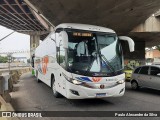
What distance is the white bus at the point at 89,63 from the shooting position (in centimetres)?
906

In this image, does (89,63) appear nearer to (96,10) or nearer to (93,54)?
(93,54)

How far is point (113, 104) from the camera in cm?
999

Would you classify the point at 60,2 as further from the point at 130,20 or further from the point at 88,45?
the point at 130,20

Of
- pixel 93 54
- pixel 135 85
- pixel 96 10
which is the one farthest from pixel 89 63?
pixel 96 10

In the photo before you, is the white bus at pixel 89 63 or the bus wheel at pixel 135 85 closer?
the white bus at pixel 89 63

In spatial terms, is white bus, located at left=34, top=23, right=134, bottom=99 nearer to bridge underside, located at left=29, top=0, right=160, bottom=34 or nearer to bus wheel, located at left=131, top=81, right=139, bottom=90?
bridge underside, located at left=29, top=0, right=160, bottom=34

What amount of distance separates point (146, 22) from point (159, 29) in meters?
1.48

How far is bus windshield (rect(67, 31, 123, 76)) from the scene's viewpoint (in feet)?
30.3

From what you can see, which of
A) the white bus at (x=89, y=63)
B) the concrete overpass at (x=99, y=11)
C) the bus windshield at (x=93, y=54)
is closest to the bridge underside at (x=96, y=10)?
the concrete overpass at (x=99, y=11)

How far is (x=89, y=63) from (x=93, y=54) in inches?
18.4

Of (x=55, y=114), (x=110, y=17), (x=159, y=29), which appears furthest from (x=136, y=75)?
(x=159, y=29)

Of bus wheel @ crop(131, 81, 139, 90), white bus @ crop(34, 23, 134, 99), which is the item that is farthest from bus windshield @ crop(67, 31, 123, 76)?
bus wheel @ crop(131, 81, 139, 90)

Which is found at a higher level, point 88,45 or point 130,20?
point 130,20

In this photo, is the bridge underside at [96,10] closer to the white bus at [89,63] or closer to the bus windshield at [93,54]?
the white bus at [89,63]
